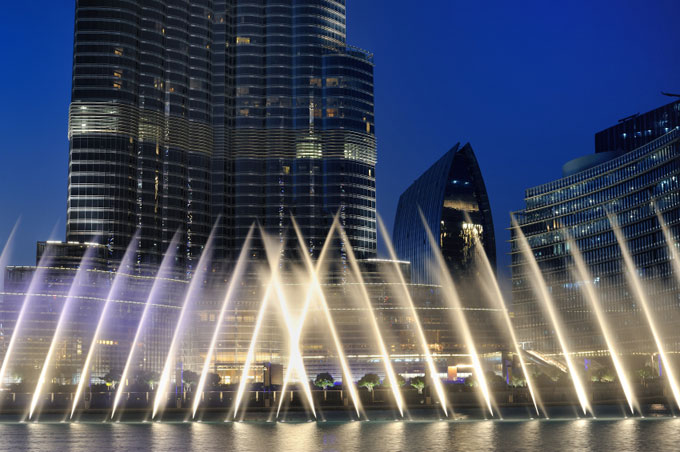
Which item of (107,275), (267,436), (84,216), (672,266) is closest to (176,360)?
(107,275)

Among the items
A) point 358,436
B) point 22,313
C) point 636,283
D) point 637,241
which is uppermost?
point 637,241

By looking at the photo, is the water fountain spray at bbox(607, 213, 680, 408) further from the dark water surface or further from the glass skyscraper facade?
the dark water surface

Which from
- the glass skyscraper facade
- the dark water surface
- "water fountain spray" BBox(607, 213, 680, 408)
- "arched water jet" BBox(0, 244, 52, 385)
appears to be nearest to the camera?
the dark water surface

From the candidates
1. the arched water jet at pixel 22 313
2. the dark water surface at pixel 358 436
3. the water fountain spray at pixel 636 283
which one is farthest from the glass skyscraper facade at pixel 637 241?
the arched water jet at pixel 22 313

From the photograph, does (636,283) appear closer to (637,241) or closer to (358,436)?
(637,241)

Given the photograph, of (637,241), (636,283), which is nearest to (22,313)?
(636,283)

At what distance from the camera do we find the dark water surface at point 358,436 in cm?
6022

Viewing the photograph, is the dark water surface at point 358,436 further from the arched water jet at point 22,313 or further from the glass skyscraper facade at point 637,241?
the glass skyscraper facade at point 637,241

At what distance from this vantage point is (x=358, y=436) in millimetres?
68688

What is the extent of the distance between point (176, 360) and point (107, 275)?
78.1 feet

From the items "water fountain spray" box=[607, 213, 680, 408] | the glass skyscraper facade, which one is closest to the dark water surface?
"water fountain spray" box=[607, 213, 680, 408]

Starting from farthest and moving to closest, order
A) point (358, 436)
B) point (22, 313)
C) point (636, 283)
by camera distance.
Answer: point (636, 283), point (22, 313), point (358, 436)

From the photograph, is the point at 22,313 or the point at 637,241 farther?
the point at 637,241

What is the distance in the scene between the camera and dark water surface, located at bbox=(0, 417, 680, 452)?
6022cm
